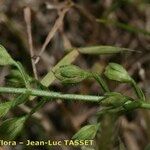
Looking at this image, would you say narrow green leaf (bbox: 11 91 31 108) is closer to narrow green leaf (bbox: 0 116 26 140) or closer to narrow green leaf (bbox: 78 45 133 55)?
narrow green leaf (bbox: 0 116 26 140)

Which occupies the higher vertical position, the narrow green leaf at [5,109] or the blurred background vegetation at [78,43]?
the narrow green leaf at [5,109]

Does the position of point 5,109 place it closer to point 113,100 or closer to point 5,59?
point 5,59

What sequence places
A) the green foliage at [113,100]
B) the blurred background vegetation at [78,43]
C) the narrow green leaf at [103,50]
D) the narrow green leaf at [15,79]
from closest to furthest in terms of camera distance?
the green foliage at [113,100]
the narrow green leaf at [15,79]
the narrow green leaf at [103,50]
the blurred background vegetation at [78,43]

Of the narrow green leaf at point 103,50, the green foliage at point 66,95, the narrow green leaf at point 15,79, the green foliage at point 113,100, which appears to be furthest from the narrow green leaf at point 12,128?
the narrow green leaf at point 103,50

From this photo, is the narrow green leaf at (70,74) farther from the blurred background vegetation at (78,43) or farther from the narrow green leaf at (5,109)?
the blurred background vegetation at (78,43)

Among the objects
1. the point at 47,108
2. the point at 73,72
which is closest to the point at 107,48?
the point at 73,72

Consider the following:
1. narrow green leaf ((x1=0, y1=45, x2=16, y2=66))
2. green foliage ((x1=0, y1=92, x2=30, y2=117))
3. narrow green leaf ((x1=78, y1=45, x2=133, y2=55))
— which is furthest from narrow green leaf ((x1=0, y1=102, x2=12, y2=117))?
narrow green leaf ((x1=78, y1=45, x2=133, y2=55))
